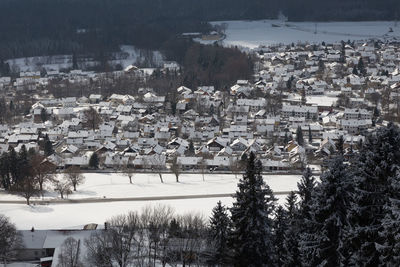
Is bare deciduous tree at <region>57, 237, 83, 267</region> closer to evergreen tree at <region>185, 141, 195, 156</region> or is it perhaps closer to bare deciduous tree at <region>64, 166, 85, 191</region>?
bare deciduous tree at <region>64, 166, 85, 191</region>

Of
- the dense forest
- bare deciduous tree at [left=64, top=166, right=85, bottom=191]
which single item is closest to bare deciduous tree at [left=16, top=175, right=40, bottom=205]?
bare deciduous tree at [left=64, top=166, right=85, bottom=191]

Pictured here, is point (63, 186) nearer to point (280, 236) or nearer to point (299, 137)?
point (280, 236)

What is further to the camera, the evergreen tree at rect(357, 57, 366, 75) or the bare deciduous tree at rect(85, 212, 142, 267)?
the evergreen tree at rect(357, 57, 366, 75)

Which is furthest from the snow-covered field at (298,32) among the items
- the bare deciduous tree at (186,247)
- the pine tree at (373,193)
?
the pine tree at (373,193)

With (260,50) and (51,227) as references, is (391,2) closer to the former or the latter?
(260,50)

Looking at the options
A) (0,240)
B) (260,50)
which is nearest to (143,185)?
(0,240)

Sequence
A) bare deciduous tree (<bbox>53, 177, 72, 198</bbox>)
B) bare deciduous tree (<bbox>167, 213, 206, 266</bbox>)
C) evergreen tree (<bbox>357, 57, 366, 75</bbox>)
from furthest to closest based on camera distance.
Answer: evergreen tree (<bbox>357, 57, 366, 75</bbox>)
bare deciduous tree (<bbox>53, 177, 72, 198</bbox>)
bare deciduous tree (<bbox>167, 213, 206, 266</bbox>)

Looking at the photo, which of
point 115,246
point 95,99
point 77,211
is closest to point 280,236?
point 115,246
